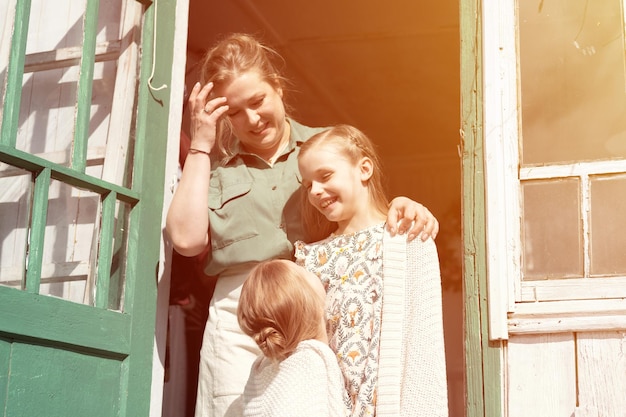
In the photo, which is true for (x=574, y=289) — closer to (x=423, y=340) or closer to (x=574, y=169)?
(x=574, y=169)

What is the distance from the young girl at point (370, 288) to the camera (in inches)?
109

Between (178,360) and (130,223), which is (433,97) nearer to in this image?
(178,360)

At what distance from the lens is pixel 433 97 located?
7.25 meters

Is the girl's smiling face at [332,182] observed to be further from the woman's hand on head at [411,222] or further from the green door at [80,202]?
the green door at [80,202]

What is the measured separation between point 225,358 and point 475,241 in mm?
959

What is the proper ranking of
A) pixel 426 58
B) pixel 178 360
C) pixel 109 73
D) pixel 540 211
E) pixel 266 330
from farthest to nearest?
1. pixel 426 58
2. pixel 178 360
3. pixel 109 73
4. pixel 540 211
5. pixel 266 330

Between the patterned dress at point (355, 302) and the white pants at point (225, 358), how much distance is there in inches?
12.6

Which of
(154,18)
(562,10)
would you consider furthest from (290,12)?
(562,10)

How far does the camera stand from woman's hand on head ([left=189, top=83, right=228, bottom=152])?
318 cm

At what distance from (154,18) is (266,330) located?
1456 mm

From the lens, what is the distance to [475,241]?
314 centimetres

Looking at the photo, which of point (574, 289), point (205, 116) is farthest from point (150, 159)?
point (574, 289)

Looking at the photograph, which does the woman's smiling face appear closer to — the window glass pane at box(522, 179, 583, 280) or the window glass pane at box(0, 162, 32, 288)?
the window glass pane at box(0, 162, 32, 288)

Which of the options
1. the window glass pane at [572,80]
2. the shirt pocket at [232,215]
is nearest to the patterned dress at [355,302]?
the shirt pocket at [232,215]
